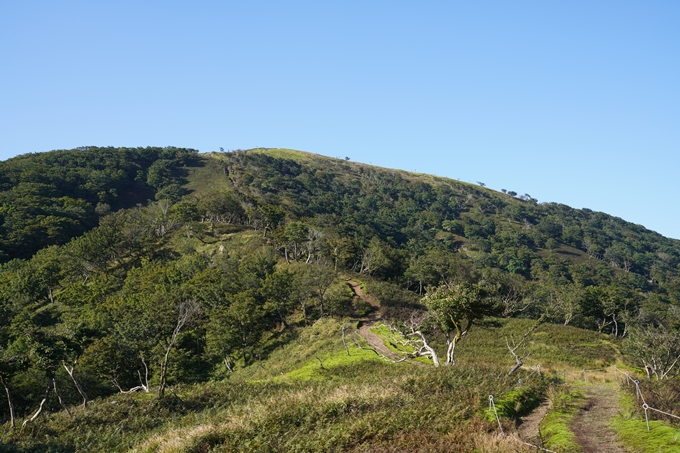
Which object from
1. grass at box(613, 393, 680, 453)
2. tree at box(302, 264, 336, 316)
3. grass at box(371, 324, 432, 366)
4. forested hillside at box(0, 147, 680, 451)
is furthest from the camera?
tree at box(302, 264, 336, 316)

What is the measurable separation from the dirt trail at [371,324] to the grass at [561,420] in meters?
21.7

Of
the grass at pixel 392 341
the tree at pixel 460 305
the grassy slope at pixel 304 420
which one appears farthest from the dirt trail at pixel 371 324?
the grassy slope at pixel 304 420

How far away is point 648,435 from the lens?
42.3 feet

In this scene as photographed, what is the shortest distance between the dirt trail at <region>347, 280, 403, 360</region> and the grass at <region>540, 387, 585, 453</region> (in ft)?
71.1

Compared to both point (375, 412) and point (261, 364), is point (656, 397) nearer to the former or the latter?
point (375, 412)

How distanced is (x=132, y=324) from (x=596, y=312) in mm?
78529

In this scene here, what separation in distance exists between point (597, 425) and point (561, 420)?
118 centimetres

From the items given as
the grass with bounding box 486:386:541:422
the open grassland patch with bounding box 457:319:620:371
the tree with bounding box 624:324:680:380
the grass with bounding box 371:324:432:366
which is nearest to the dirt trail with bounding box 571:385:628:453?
the grass with bounding box 486:386:541:422

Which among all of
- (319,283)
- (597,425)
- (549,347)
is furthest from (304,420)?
(319,283)

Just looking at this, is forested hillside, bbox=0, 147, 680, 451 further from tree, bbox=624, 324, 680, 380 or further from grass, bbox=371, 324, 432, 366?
grass, bbox=371, 324, 432, 366

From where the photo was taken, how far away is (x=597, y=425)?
50.1ft

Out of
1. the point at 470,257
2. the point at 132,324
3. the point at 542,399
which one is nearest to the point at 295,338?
the point at 132,324

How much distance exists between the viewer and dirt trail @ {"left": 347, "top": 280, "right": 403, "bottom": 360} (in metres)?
43.5

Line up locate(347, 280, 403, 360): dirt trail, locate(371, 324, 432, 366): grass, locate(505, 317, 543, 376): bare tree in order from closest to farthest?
locate(505, 317, 543, 376): bare tree, locate(371, 324, 432, 366): grass, locate(347, 280, 403, 360): dirt trail
